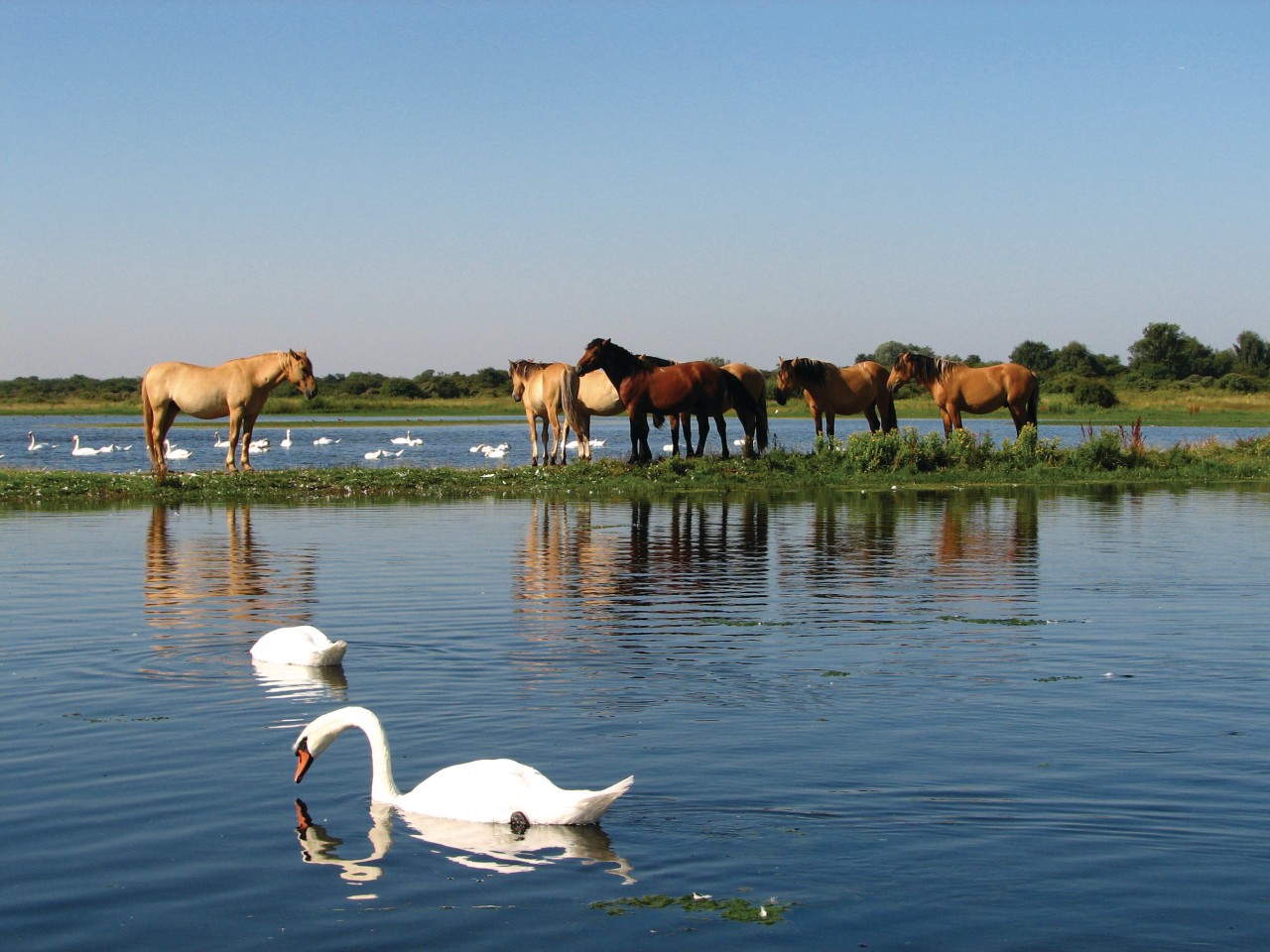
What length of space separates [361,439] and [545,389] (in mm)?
30382

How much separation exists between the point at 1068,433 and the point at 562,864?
5244 centimetres

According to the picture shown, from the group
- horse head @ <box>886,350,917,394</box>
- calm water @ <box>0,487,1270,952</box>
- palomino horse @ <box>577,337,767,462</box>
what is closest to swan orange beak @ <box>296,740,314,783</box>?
calm water @ <box>0,487,1270,952</box>

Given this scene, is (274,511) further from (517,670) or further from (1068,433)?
(1068,433)

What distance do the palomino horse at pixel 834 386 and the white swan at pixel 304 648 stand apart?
22.8m

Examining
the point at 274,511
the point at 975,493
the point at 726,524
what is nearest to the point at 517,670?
the point at 726,524

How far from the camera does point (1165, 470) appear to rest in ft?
107

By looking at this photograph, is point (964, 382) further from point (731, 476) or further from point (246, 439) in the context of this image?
point (246, 439)

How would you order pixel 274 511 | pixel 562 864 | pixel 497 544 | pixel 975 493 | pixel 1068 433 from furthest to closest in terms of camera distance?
pixel 1068 433 < pixel 975 493 < pixel 274 511 < pixel 497 544 < pixel 562 864

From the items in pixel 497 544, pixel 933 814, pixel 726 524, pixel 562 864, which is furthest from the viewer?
pixel 726 524

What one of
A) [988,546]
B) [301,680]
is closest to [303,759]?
[301,680]

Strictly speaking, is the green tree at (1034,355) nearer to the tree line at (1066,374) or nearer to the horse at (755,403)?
the tree line at (1066,374)

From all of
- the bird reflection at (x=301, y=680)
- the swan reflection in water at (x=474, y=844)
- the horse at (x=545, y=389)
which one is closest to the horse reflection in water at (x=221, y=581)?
→ the bird reflection at (x=301, y=680)

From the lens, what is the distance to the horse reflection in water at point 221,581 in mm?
13961

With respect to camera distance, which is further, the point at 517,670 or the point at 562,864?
the point at 517,670
